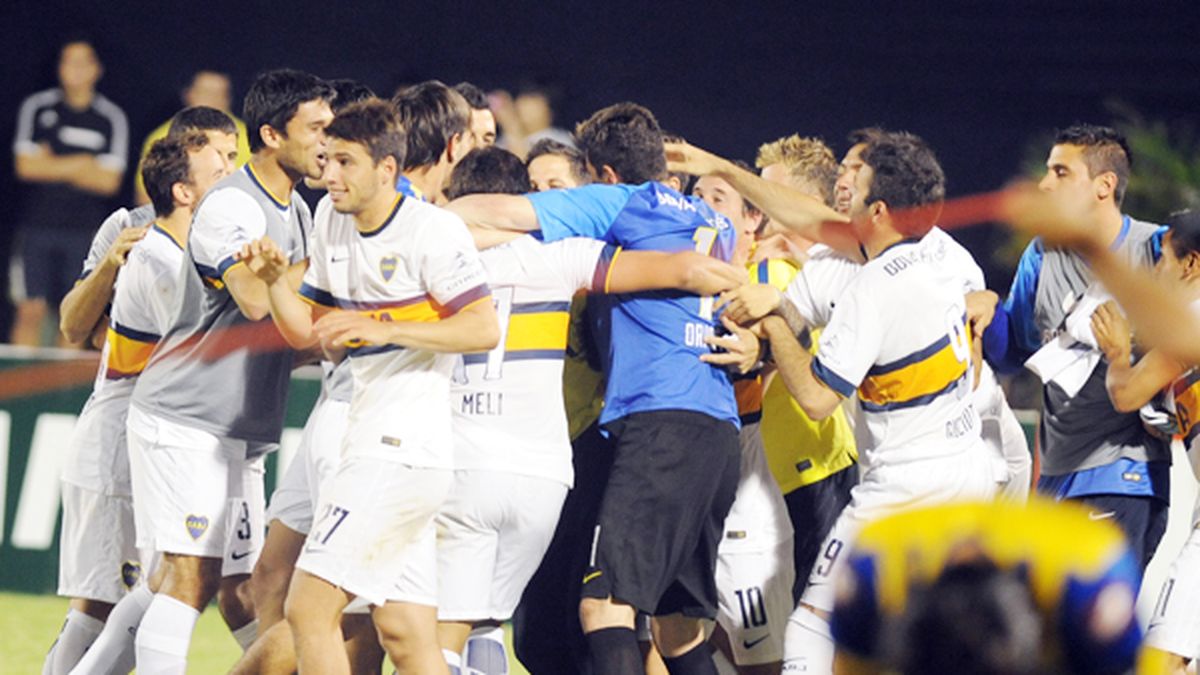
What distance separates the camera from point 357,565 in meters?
4.50

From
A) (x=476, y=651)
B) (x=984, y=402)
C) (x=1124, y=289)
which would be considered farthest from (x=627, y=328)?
(x=1124, y=289)

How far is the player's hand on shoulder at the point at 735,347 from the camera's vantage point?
5266 millimetres

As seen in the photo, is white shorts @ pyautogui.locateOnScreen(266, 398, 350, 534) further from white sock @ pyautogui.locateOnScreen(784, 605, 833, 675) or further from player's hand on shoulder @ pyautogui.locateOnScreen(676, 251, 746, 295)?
white sock @ pyautogui.locateOnScreen(784, 605, 833, 675)

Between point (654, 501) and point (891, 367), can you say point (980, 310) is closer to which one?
point (891, 367)

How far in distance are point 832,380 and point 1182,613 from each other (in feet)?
4.32

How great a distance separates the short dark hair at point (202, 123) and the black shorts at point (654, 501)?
192 cm

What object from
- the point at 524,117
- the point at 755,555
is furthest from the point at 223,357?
the point at 524,117

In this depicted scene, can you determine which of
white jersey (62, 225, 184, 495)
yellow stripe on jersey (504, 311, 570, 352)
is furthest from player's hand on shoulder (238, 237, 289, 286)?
white jersey (62, 225, 184, 495)

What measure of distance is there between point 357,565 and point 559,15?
8.75 metres

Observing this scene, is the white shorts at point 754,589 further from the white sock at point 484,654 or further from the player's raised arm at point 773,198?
Answer: the player's raised arm at point 773,198

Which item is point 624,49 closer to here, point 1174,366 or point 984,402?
point 984,402

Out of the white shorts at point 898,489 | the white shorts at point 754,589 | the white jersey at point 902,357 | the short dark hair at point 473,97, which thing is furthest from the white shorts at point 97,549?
the white jersey at point 902,357

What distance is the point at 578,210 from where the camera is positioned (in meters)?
5.16

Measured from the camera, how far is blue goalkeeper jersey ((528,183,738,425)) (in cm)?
521
